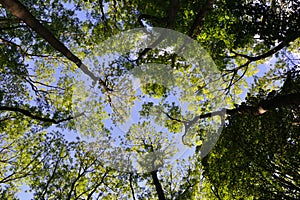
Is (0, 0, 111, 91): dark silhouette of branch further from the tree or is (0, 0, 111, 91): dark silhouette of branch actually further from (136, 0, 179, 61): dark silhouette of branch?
the tree

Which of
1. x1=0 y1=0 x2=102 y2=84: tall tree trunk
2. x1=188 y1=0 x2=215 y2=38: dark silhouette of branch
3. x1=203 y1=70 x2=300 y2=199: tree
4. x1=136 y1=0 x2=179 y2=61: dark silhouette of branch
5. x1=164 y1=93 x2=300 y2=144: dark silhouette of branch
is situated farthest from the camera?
x1=203 y1=70 x2=300 y2=199: tree

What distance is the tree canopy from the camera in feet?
36.9

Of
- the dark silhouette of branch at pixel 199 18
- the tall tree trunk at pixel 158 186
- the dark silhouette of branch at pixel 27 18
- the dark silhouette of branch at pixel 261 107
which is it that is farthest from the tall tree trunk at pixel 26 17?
the tall tree trunk at pixel 158 186

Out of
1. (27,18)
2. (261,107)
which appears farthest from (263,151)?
(27,18)

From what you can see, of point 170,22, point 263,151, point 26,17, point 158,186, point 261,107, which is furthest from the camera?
point 158,186

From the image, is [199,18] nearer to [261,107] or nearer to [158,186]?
[261,107]

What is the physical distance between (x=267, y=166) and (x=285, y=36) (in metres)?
5.34

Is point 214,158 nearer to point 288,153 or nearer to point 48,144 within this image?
point 288,153

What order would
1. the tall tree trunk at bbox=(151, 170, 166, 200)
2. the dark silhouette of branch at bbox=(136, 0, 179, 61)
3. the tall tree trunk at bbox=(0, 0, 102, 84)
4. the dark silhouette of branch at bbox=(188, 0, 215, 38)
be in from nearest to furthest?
the tall tree trunk at bbox=(0, 0, 102, 84) < the dark silhouette of branch at bbox=(136, 0, 179, 61) < the dark silhouette of branch at bbox=(188, 0, 215, 38) < the tall tree trunk at bbox=(151, 170, 166, 200)

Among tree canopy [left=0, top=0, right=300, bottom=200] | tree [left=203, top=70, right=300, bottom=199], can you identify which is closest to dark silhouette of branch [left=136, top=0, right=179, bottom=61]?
tree canopy [left=0, top=0, right=300, bottom=200]

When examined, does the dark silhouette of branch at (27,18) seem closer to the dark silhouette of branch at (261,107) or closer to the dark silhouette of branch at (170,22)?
the dark silhouette of branch at (170,22)

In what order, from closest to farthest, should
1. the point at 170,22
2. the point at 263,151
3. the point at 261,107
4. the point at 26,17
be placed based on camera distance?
the point at 26,17 < the point at 261,107 < the point at 170,22 < the point at 263,151

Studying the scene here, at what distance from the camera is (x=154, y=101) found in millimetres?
12438

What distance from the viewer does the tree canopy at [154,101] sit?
11.3 m
